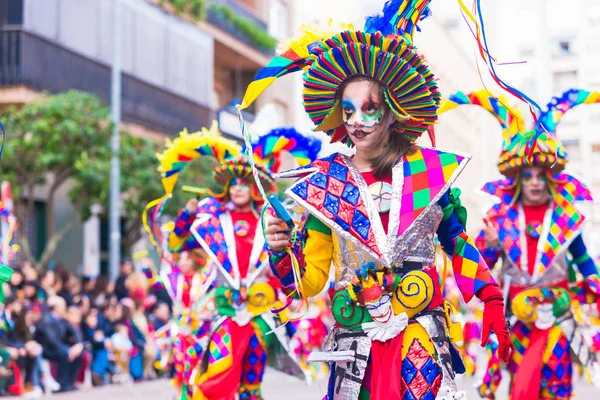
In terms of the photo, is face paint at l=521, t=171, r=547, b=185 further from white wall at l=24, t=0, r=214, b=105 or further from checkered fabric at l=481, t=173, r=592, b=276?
white wall at l=24, t=0, r=214, b=105

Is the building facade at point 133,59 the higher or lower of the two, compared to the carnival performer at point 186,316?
higher

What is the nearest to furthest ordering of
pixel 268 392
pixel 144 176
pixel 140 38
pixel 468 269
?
pixel 468 269 < pixel 268 392 < pixel 144 176 < pixel 140 38

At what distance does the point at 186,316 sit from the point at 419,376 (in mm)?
4941

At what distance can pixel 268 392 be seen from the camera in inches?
542

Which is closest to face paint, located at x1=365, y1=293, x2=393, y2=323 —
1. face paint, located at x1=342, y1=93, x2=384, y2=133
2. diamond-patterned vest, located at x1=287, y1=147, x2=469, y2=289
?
diamond-patterned vest, located at x1=287, y1=147, x2=469, y2=289

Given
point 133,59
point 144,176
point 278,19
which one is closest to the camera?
point 144,176

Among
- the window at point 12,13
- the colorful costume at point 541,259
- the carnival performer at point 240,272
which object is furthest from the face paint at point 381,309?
the window at point 12,13

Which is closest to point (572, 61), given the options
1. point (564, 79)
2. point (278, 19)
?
point (564, 79)

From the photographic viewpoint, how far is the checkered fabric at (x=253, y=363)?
8297 millimetres

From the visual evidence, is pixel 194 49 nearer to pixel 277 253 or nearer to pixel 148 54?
pixel 148 54

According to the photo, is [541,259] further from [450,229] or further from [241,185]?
[450,229]

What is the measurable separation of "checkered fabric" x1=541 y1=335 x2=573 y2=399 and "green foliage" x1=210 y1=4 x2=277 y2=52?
2500 centimetres

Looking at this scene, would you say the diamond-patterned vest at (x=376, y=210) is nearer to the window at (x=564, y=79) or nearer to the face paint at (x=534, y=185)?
the face paint at (x=534, y=185)

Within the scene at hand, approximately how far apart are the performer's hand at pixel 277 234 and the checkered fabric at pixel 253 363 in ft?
11.4
